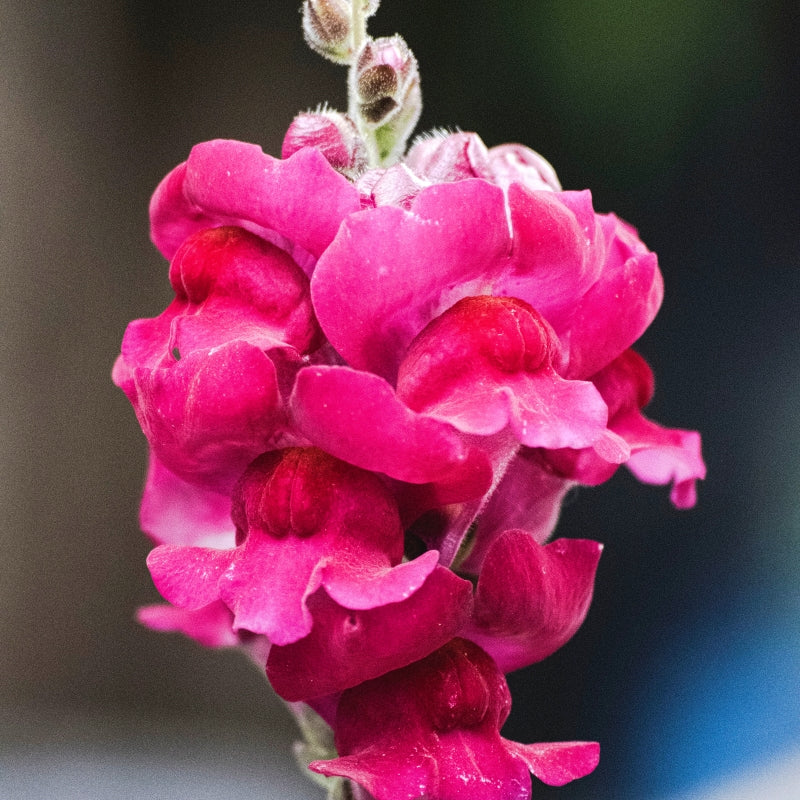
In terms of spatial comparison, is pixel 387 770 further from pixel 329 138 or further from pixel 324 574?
pixel 329 138

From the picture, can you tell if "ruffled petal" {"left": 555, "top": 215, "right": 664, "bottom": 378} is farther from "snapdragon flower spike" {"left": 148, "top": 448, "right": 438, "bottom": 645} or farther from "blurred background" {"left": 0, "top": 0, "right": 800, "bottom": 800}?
"blurred background" {"left": 0, "top": 0, "right": 800, "bottom": 800}

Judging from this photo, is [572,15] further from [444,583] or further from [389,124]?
[444,583]

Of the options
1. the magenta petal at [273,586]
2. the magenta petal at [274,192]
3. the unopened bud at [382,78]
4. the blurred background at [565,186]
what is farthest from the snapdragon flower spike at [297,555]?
the blurred background at [565,186]

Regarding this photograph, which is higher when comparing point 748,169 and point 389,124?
point 748,169

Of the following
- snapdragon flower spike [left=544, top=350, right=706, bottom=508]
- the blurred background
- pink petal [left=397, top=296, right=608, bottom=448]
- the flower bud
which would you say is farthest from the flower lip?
the blurred background

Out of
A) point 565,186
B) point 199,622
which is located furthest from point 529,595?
point 565,186

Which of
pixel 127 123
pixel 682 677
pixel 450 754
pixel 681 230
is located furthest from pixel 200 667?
pixel 450 754

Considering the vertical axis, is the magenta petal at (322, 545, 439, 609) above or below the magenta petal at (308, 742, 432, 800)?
above
